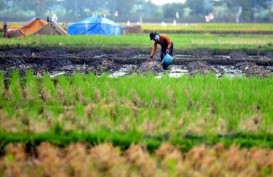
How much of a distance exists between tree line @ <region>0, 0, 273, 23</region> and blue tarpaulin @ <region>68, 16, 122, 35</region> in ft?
49.0

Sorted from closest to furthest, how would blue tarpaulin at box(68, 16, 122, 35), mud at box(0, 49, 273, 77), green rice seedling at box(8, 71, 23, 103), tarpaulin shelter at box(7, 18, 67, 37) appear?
green rice seedling at box(8, 71, 23, 103)
mud at box(0, 49, 273, 77)
tarpaulin shelter at box(7, 18, 67, 37)
blue tarpaulin at box(68, 16, 122, 35)

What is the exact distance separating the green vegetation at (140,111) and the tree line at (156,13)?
→ 34.5 meters

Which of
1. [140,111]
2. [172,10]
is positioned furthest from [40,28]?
[172,10]

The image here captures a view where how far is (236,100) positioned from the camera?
6.58 m

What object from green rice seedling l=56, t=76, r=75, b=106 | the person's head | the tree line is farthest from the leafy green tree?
green rice seedling l=56, t=76, r=75, b=106

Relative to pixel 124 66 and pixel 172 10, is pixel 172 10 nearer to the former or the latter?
Answer: pixel 172 10

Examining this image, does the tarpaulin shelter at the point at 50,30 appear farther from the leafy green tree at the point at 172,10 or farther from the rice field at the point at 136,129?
the leafy green tree at the point at 172,10

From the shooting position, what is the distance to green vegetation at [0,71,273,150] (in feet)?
15.6

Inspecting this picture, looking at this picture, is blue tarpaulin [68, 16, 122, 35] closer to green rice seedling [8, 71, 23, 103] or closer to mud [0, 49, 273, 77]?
mud [0, 49, 273, 77]

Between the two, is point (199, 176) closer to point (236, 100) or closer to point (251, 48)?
point (236, 100)

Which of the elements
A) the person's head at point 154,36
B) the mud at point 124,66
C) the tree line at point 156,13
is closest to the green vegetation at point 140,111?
the person's head at point 154,36

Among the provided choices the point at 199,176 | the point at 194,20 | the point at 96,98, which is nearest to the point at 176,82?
the point at 96,98

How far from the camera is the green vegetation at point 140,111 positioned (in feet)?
15.6

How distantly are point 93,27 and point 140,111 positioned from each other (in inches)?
868
